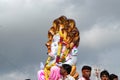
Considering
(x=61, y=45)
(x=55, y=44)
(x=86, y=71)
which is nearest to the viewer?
(x=86, y=71)

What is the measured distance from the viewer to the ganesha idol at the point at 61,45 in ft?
45.2

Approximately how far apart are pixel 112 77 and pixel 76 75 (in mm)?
5686

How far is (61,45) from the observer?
14195 mm

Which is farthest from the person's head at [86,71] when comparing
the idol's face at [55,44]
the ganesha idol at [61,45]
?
the idol's face at [55,44]

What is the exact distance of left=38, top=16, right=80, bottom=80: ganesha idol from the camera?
543 inches

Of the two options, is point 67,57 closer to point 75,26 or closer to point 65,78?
point 75,26

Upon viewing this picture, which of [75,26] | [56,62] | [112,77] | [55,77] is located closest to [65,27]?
[75,26]

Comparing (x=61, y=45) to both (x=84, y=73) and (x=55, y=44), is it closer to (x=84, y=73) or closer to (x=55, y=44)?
(x=55, y=44)

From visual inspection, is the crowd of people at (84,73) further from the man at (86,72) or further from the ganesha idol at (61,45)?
the ganesha idol at (61,45)

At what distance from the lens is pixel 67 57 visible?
46.0 ft

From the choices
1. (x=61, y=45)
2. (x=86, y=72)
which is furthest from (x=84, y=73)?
(x=61, y=45)

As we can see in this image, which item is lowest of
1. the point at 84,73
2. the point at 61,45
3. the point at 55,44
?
the point at 84,73

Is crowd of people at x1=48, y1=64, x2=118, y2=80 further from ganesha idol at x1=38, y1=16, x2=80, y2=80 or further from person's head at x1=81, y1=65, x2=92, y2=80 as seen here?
ganesha idol at x1=38, y1=16, x2=80, y2=80

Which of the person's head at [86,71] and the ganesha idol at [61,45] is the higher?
the ganesha idol at [61,45]
